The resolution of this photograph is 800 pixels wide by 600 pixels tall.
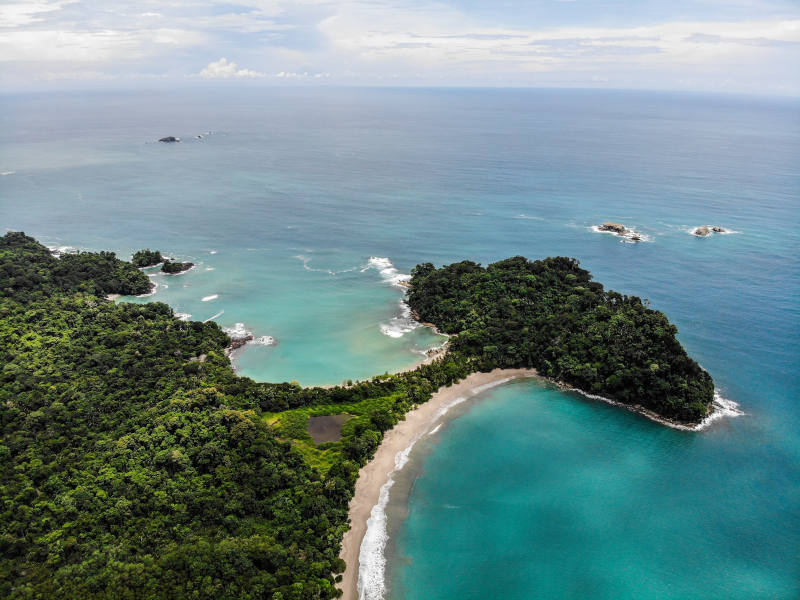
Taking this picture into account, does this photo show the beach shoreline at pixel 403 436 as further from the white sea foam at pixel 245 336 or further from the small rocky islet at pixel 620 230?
the small rocky islet at pixel 620 230

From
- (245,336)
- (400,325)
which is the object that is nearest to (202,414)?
(245,336)

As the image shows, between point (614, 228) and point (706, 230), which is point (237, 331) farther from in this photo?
point (706, 230)

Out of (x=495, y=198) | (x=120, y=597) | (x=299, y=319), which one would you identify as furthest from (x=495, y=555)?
(x=495, y=198)

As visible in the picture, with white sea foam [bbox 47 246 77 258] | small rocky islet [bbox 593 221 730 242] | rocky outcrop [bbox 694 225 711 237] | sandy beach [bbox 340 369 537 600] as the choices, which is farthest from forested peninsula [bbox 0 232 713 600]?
rocky outcrop [bbox 694 225 711 237]

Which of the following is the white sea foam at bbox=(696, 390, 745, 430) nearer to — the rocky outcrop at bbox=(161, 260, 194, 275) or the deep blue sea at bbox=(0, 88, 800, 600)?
the deep blue sea at bbox=(0, 88, 800, 600)

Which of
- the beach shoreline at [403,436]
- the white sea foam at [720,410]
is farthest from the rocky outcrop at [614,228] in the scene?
the beach shoreline at [403,436]

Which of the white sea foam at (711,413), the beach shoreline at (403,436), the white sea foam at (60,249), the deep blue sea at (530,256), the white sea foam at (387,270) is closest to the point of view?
the beach shoreline at (403,436)

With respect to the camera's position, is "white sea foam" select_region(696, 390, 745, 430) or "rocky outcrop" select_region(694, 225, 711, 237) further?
"rocky outcrop" select_region(694, 225, 711, 237)
